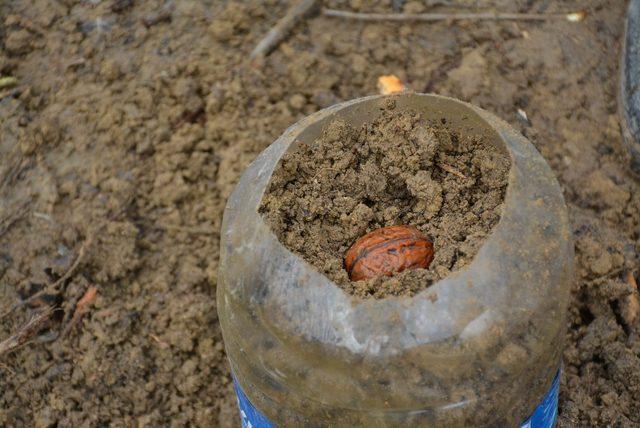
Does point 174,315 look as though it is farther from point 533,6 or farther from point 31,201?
point 533,6

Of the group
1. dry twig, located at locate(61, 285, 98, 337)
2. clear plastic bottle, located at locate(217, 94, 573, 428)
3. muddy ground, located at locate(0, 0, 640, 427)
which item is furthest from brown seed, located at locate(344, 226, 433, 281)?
dry twig, located at locate(61, 285, 98, 337)

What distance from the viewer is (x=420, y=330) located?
1.71 meters

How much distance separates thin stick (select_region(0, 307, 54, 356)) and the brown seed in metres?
1.58

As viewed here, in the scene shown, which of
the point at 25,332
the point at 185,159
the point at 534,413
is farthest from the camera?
the point at 185,159

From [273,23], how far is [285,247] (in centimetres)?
208

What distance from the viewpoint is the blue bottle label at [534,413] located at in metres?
2.00

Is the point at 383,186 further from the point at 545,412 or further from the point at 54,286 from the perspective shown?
the point at 54,286

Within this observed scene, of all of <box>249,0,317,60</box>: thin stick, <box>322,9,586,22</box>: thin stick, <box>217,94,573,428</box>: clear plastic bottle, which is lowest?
<box>322,9,586,22</box>: thin stick

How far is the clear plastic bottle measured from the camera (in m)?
1.72

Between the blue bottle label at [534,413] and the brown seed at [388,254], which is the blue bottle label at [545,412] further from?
the brown seed at [388,254]

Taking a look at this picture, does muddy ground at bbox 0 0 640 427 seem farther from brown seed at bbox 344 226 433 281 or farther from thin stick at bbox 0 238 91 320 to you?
brown seed at bbox 344 226 433 281

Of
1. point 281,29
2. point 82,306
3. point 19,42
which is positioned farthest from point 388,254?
point 19,42

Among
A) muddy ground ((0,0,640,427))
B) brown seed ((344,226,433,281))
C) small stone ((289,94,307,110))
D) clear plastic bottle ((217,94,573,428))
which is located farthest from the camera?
small stone ((289,94,307,110))

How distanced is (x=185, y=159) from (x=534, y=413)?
6.27 feet
